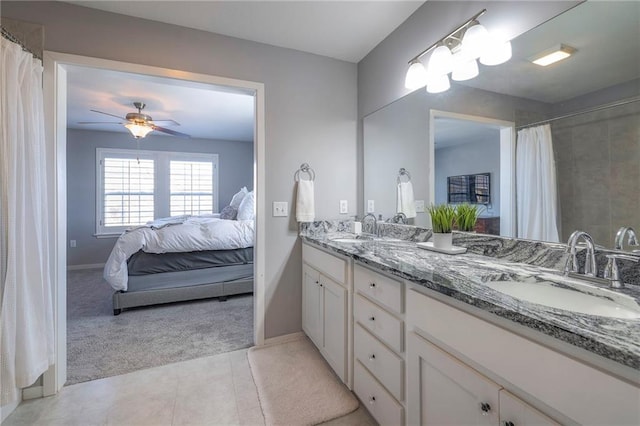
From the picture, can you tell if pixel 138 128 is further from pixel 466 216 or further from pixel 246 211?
pixel 466 216

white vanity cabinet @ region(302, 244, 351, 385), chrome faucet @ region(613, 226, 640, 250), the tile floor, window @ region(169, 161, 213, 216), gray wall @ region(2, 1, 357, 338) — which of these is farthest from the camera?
window @ region(169, 161, 213, 216)

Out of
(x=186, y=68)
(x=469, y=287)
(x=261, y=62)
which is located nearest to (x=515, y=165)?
(x=469, y=287)

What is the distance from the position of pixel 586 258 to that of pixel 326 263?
1.26 meters

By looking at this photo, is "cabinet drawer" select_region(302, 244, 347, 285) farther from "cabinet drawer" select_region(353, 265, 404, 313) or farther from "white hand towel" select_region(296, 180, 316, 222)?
"white hand towel" select_region(296, 180, 316, 222)

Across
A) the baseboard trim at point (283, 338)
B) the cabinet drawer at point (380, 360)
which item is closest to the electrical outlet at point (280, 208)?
the baseboard trim at point (283, 338)

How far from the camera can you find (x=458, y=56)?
1.60m

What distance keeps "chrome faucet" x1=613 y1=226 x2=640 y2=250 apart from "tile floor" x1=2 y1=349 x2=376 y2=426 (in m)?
1.35

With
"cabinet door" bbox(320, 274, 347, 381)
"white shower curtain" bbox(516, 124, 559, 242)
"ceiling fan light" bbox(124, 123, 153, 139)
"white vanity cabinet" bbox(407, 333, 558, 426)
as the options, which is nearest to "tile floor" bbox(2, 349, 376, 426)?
"cabinet door" bbox(320, 274, 347, 381)

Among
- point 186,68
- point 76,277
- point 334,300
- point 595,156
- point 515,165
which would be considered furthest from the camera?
point 76,277

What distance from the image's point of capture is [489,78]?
4.84ft

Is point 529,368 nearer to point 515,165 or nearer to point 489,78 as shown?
point 515,165

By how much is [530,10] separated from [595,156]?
2.42 feet

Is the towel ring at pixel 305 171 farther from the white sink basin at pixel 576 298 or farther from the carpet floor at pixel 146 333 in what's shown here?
the white sink basin at pixel 576 298

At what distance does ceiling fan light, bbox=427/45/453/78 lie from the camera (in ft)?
5.35
